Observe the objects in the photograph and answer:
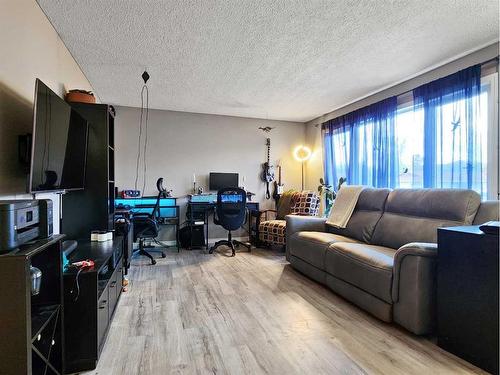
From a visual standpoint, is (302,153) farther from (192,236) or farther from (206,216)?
(192,236)

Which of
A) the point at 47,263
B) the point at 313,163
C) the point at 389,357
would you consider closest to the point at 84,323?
the point at 47,263

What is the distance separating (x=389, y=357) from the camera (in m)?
1.67

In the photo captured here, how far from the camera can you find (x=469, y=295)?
164 cm

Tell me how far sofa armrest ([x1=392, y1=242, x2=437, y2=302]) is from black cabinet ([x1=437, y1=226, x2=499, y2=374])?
62 millimetres

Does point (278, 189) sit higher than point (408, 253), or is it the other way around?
point (278, 189)

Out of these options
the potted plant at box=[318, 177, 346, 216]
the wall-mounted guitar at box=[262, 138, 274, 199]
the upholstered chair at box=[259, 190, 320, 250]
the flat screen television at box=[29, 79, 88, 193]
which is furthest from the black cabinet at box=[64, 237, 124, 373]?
the wall-mounted guitar at box=[262, 138, 274, 199]

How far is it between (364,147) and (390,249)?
186cm

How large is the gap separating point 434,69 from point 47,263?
383cm

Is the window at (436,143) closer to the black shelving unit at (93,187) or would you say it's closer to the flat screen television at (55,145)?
the black shelving unit at (93,187)

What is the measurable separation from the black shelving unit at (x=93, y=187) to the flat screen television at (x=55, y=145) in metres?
0.21

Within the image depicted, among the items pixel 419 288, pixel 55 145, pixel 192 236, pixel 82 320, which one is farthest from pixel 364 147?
pixel 82 320

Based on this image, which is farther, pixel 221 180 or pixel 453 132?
pixel 221 180

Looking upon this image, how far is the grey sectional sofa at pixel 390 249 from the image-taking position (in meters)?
1.89

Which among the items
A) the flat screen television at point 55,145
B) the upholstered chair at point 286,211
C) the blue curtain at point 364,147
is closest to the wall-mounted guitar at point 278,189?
the upholstered chair at point 286,211
